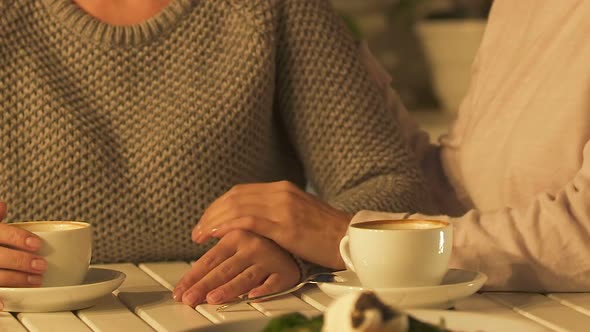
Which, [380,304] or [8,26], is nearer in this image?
[380,304]

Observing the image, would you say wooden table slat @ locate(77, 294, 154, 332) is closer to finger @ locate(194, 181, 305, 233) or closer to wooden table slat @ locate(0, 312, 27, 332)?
wooden table slat @ locate(0, 312, 27, 332)

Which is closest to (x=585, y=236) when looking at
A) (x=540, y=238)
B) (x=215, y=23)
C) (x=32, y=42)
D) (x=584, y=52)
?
(x=540, y=238)

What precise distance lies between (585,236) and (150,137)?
0.59 metres

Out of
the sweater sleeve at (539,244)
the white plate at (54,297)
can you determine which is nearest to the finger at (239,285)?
the white plate at (54,297)

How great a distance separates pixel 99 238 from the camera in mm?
1373

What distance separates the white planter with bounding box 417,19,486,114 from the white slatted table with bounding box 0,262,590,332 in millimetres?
1705

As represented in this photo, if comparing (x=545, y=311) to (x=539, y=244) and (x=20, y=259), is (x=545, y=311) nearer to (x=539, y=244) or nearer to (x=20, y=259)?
(x=539, y=244)

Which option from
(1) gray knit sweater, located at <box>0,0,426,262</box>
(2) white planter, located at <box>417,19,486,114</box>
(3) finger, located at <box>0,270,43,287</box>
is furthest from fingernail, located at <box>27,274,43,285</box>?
(2) white planter, located at <box>417,19,486,114</box>

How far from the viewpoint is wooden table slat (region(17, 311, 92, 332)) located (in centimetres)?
95

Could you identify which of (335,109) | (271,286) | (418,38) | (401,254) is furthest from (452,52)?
(401,254)

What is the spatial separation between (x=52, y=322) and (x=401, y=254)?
0.33 m

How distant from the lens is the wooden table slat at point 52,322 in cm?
95

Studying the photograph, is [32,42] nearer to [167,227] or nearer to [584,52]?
[167,227]

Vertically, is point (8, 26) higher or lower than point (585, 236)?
higher
